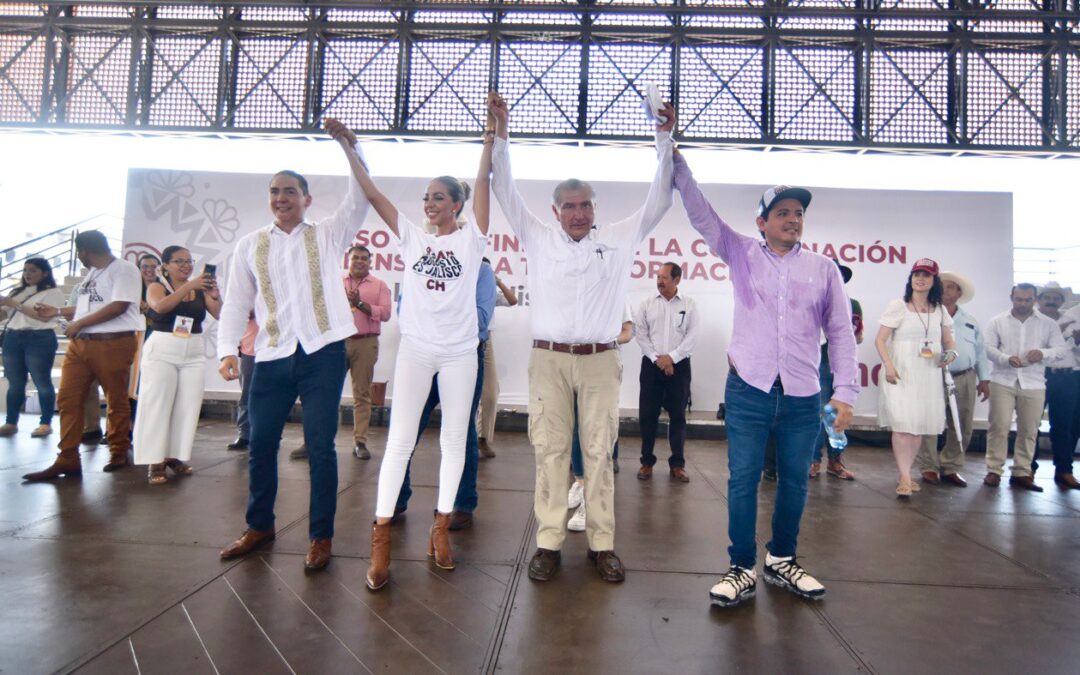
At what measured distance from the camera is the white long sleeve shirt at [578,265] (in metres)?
2.59

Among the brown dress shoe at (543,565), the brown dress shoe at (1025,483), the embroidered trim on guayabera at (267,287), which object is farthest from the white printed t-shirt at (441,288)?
the brown dress shoe at (1025,483)

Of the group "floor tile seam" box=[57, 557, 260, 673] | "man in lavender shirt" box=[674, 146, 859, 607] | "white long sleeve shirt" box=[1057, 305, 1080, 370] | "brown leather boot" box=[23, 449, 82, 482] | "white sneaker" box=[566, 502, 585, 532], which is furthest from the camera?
"white long sleeve shirt" box=[1057, 305, 1080, 370]

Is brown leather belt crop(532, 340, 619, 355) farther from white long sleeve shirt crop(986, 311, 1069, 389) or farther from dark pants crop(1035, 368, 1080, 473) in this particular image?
dark pants crop(1035, 368, 1080, 473)

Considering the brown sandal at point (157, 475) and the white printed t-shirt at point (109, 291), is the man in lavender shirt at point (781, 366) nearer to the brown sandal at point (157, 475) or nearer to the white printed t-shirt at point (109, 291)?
the brown sandal at point (157, 475)

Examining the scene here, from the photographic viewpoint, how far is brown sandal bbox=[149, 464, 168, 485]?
396cm

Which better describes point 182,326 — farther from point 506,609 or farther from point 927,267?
point 927,267

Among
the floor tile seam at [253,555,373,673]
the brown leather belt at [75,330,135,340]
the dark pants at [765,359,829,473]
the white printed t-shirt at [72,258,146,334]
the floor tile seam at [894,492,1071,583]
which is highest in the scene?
the white printed t-shirt at [72,258,146,334]

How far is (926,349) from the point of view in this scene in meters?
4.36

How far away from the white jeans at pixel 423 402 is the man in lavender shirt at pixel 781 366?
1129 mm

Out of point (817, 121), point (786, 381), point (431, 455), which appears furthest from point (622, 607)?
point (817, 121)

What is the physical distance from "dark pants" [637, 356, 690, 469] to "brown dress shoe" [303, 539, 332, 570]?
2.81 m

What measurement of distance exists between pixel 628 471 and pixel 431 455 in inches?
68.5

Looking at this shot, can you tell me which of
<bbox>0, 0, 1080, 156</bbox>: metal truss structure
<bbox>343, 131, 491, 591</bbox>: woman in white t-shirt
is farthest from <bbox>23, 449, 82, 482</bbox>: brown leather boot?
<bbox>0, 0, 1080, 156</bbox>: metal truss structure

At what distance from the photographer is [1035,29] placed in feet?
22.9
